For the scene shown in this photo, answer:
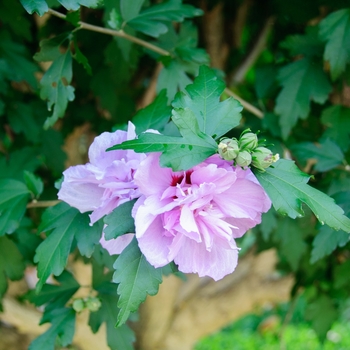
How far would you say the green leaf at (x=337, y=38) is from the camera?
1.14 m

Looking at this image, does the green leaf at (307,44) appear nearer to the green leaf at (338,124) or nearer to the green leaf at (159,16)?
the green leaf at (338,124)

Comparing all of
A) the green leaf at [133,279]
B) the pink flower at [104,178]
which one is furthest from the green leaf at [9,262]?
the green leaf at [133,279]

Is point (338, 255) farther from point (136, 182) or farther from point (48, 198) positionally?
point (136, 182)

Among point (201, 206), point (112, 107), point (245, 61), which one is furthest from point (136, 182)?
point (245, 61)

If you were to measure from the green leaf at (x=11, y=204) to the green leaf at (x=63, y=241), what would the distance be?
0.12 m

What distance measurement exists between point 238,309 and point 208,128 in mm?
2144

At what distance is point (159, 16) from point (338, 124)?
0.63 meters

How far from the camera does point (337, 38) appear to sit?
44.9 inches

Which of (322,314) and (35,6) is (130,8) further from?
(322,314)

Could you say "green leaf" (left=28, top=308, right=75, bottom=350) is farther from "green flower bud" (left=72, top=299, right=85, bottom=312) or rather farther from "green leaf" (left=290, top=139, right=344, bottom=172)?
"green leaf" (left=290, top=139, right=344, bottom=172)

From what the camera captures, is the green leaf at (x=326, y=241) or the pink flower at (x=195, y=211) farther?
the green leaf at (x=326, y=241)

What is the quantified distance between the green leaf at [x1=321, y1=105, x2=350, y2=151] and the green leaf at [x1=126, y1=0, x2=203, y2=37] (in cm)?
54

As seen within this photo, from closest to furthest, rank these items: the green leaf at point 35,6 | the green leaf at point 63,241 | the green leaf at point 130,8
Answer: the green leaf at point 35,6 → the green leaf at point 63,241 → the green leaf at point 130,8

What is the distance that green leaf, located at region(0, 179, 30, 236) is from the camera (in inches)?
35.6
